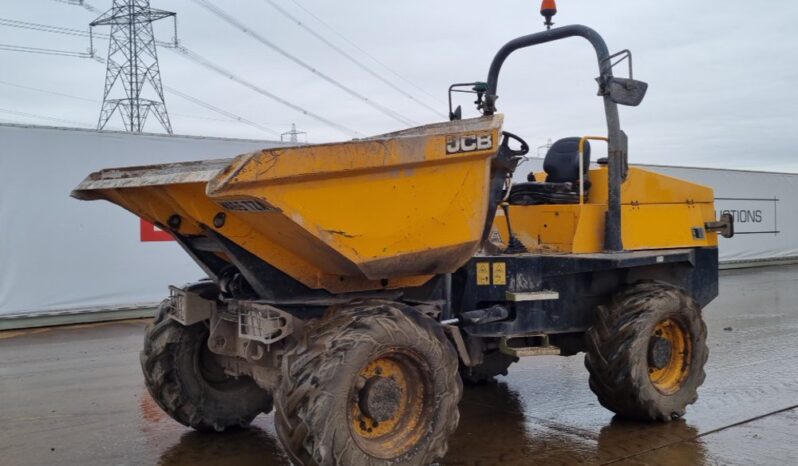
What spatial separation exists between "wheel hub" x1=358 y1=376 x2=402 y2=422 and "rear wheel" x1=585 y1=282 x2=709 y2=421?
2048 mm

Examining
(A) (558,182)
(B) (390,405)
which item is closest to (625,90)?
(A) (558,182)

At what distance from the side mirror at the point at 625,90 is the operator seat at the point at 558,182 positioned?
0.61 meters

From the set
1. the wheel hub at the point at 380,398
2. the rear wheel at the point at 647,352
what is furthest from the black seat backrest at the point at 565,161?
the wheel hub at the point at 380,398

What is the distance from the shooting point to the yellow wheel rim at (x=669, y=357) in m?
5.82

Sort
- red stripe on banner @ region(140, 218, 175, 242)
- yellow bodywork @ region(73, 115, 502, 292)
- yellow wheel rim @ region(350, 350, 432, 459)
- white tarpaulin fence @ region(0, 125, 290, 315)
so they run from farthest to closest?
red stripe on banner @ region(140, 218, 175, 242) < white tarpaulin fence @ region(0, 125, 290, 315) < yellow wheel rim @ region(350, 350, 432, 459) < yellow bodywork @ region(73, 115, 502, 292)

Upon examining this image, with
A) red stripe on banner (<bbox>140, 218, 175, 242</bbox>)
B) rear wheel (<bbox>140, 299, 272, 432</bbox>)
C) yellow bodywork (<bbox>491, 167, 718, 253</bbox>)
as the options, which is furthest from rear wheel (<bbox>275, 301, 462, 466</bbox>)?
A: red stripe on banner (<bbox>140, 218, 175, 242</bbox>)

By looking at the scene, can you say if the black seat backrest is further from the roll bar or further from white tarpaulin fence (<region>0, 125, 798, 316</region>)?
white tarpaulin fence (<region>0, 125, 798, 316</region>)

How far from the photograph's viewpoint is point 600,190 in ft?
20.3

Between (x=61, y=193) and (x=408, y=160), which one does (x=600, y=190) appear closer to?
(x=408, y=160)

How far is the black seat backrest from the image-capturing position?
6254mm

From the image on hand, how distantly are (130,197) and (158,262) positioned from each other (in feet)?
24.1

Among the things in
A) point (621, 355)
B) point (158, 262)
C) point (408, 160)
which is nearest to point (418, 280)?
point (408, 160)

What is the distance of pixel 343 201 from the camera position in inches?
155

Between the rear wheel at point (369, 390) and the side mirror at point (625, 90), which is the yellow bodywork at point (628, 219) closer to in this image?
the side mirror at point (625, 90)
